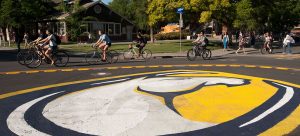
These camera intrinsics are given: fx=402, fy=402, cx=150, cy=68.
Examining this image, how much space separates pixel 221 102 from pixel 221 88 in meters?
1.98

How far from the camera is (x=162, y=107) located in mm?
8242

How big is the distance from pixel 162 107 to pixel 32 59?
10.4 metres

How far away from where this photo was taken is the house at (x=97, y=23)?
53406 millimetres

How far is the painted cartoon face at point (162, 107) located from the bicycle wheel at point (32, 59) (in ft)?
19.4

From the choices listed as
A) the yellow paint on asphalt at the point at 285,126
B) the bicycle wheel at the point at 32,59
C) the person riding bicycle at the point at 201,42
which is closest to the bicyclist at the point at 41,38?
the bicycle wheel at the point at 32,59

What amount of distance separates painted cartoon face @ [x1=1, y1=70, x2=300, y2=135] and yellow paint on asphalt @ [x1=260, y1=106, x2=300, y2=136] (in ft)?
0.27

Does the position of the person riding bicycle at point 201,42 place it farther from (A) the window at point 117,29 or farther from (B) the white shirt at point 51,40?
(A) the window at point 117,29

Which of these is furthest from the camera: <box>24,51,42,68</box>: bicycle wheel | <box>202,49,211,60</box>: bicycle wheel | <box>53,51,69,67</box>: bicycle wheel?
<box>202,49,211,60</box>: bicycle wheel

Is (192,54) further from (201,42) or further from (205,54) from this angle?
(201,42)

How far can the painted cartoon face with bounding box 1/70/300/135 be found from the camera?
6.65 meters

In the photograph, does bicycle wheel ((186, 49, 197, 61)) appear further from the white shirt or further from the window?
the window

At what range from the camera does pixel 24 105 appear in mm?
8469

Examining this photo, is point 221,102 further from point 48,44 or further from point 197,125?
point 48,44

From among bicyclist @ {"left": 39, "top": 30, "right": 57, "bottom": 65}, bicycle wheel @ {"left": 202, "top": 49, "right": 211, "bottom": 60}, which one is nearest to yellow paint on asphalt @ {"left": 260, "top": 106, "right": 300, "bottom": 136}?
bicyclist @ {"left": 39, "top": 30, "right": 57, "bottom": 65}
